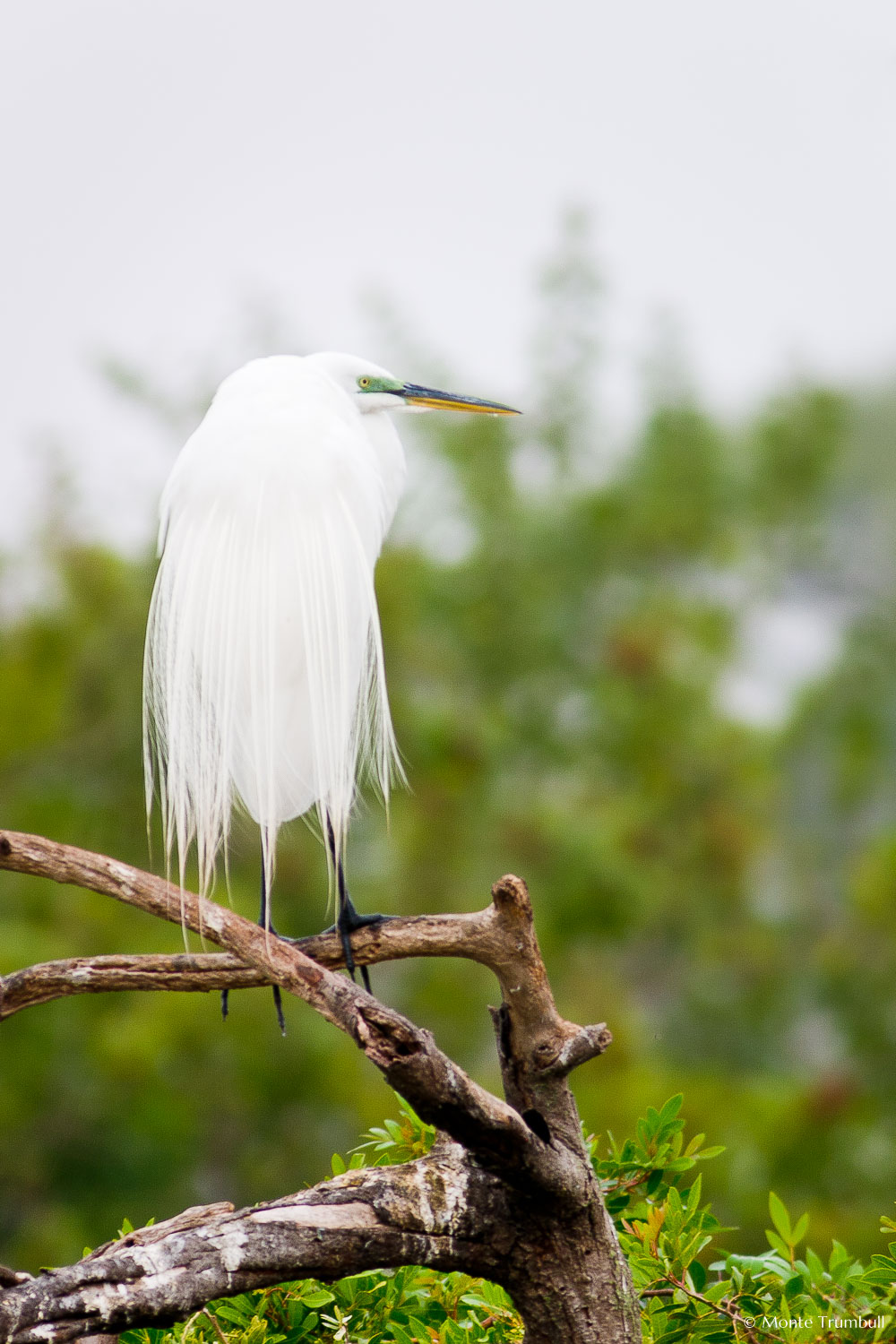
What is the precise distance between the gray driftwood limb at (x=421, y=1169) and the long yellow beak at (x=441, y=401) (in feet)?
3.23

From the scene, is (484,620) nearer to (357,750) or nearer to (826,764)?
(826,764)

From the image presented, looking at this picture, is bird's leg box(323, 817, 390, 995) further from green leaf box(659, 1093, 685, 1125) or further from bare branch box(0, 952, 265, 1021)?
green leaf box(659, 1093, 685, 1125)

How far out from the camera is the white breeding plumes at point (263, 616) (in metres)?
1.85

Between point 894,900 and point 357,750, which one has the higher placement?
point 894,900

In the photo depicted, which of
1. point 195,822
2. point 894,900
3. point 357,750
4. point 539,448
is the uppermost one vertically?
point 539,448

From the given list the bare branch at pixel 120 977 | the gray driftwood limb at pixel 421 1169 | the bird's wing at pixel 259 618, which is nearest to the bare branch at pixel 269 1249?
the gray driftwood limb at pixel 421 1169

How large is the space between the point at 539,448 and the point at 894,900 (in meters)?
3.54

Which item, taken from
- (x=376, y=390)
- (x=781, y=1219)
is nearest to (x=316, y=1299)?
(x=781, y=1219)

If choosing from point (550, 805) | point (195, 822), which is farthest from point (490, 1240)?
point (550, 805)

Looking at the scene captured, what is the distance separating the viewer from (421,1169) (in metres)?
1.41

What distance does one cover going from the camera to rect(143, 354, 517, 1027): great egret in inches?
72.7

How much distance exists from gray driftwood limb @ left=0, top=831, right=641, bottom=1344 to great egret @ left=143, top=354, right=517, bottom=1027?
0.36 m

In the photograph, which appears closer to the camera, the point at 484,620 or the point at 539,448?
the point at 484,620

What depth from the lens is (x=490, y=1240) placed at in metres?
1.42
